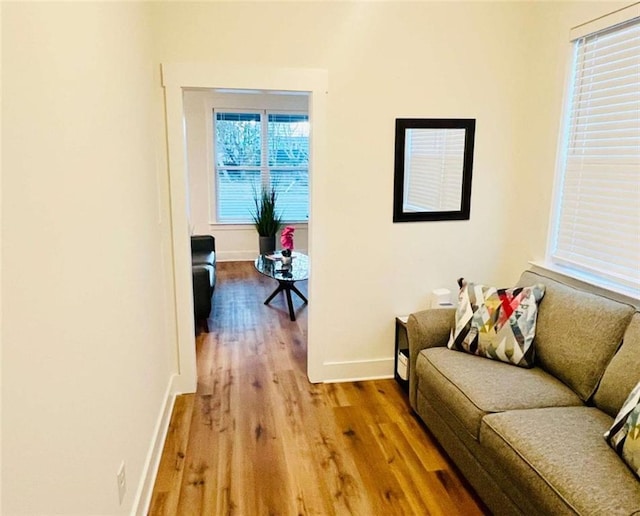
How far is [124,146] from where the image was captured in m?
1.96

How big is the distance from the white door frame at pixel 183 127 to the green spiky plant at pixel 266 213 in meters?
3.83

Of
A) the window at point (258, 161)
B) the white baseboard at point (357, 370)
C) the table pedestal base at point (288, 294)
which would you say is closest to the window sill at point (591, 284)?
the white baseboard at point (357, 370)

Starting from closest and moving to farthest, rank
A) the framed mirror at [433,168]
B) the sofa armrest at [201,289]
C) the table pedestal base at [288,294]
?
1. the framed mirror at [433,168]
2. the sofa armrest at [201,289]
3. the table pedestal base at [288,294]

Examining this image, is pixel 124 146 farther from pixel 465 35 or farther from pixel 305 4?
pixel 465 35

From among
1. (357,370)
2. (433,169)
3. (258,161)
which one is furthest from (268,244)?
(433,169)

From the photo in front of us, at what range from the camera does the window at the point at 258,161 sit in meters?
6.87

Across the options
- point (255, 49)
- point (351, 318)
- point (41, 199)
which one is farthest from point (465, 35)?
point (41, 199)

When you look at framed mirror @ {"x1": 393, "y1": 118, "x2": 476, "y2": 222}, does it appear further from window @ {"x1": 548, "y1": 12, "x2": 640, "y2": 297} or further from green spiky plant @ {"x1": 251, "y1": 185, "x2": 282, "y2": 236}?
green spiky plant @ {"x1": 251, "y1": 185, "x2": 282, "y2": 236}

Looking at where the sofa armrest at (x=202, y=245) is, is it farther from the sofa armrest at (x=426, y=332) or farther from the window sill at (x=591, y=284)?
the window sill at (x=591, y=284)

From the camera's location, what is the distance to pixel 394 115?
299 cm

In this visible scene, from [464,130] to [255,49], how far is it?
4.70 ft

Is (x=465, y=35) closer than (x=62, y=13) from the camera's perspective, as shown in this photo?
No

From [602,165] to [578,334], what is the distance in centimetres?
96

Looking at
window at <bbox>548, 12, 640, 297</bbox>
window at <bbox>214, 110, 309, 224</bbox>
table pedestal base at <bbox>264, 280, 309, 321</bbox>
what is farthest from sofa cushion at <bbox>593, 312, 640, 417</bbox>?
window at <bbox>214, 110, 309, 224</bbox>
